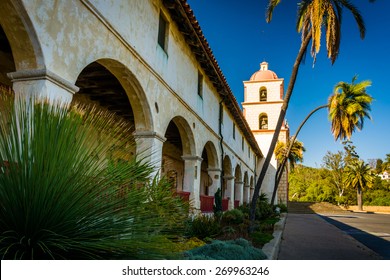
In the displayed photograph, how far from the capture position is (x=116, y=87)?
9000mm

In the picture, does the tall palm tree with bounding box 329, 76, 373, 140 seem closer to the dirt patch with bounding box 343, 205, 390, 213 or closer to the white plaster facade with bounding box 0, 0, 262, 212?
the white plaster facade with bounding box 0, 0, 262, 212

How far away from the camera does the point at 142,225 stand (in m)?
2.39

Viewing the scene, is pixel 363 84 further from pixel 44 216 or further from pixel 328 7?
pixel 44 216

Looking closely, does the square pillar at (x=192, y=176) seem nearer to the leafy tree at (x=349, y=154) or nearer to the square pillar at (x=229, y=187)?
the square pillar at (x=229, y=187)

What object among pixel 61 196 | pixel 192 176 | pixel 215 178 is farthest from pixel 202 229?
pixel 215 178

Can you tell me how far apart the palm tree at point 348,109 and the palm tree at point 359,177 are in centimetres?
2690

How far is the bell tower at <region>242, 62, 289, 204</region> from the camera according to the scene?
32.3 meters

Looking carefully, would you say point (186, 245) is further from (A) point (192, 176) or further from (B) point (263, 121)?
(B) point (263, 121)

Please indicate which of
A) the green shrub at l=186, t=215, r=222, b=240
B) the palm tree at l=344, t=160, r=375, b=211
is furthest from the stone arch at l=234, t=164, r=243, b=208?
the palm tree at l=344, t=160, r=375, b=211

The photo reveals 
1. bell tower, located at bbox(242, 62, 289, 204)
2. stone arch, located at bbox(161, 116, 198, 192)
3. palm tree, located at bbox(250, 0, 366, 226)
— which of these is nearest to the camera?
palm tree, located at bbox(250, 0, 366, 226)

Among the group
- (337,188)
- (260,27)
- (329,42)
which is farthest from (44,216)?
(337,188)

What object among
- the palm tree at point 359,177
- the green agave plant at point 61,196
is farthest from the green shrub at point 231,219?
the palm tree at point 359,177

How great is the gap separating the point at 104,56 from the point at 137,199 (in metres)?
4.07

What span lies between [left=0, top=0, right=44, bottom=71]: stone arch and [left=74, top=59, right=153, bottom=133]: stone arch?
1.90 m
